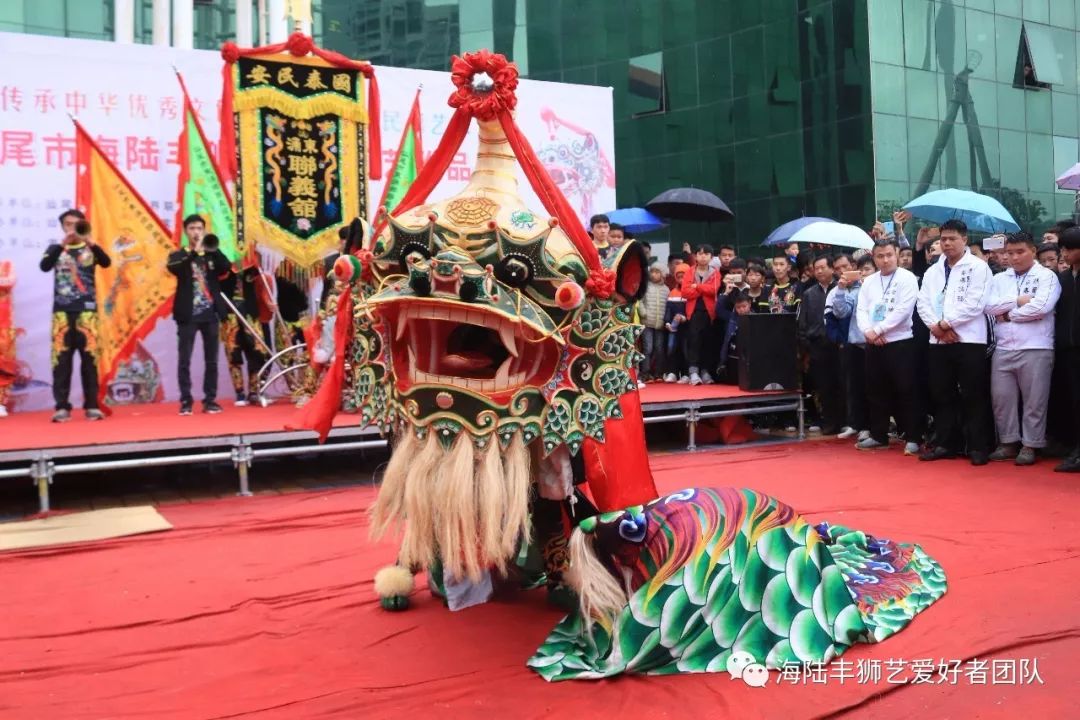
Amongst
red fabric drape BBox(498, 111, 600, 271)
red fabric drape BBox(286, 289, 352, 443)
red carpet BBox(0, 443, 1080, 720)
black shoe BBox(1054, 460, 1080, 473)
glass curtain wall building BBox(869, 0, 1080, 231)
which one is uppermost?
glass curtain wall building BBox(869, 0, 1080, 231)

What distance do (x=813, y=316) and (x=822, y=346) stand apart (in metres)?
0.21

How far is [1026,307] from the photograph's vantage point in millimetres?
5098

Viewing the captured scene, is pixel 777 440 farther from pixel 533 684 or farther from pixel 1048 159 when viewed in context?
pixel 1048 159

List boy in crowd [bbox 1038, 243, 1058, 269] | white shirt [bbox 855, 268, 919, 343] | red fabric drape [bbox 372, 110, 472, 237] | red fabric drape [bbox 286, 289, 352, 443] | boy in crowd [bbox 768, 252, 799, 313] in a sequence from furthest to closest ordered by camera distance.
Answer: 1. boy in crowd [bbox 768, 252, 799, 313]
2. boy in crowd [bbox 1038, 243, 1058, 269]
3. white shirt [bbox 855, 268, 919, 343]
4. red fabric drape [bbox 286, 289, 352, 443]
5. red fabric drape [bbox 372, 110, 472, 237]

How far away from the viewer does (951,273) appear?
5.34 m

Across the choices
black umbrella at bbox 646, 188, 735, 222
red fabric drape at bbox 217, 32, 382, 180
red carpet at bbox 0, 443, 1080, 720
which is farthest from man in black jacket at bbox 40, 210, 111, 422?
black umbrella at bbox 646, 188, 735, 222

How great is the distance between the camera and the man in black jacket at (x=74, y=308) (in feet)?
18.0

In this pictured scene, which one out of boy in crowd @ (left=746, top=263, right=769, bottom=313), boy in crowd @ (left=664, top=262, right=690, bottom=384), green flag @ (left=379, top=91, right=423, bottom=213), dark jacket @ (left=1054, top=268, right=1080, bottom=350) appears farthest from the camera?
boy in crowd @ (left=664, top=262, right=690, bottom=384)

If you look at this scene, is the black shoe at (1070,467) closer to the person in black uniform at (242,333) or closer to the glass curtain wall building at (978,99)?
the person in black uniform at (242,333)

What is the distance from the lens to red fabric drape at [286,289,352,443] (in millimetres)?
2922

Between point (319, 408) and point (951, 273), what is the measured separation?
12.7 feet

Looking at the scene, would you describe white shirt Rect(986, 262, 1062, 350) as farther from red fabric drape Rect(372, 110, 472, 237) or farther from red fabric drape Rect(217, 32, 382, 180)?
red fabric drape Rect(217, 32, 382, 180)

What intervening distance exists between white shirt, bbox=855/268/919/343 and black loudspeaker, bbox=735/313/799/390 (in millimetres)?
739

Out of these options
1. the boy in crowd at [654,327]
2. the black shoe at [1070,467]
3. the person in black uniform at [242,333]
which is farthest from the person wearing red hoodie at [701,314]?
the person in black uniform at [242,333]
